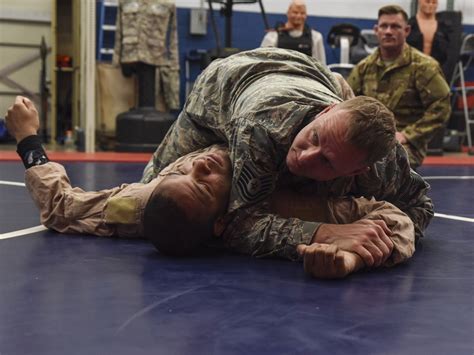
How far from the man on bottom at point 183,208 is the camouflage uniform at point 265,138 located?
54mm

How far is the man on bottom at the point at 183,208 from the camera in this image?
1813 mm

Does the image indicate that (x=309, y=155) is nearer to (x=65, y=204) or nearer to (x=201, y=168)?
(x=201, y=168)

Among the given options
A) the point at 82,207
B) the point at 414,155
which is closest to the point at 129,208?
the point at 82,207

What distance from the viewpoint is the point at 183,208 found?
181 cm

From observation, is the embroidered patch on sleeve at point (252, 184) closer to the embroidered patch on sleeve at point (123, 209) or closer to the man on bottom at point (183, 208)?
the man on bottom at point (183, 208)

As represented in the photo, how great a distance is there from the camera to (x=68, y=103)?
783 centimetres

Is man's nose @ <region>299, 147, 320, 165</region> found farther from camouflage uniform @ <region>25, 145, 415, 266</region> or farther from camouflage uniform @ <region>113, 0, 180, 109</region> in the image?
camouflage uniform @ <region>113, 0, 180, 109</region>

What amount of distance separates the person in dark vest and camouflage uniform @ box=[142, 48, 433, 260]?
3.79 metres

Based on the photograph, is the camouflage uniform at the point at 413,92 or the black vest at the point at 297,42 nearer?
the camouflage uniform at the point at 413,92

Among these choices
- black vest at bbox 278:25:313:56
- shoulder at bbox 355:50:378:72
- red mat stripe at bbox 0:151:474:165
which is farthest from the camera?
black vest at bbox 278:25:313:56

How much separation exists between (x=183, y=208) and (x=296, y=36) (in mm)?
4707

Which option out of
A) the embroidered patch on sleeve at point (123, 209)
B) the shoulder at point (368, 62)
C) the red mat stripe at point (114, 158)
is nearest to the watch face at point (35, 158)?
the embroidered patch on sleeve at point (123, 209)

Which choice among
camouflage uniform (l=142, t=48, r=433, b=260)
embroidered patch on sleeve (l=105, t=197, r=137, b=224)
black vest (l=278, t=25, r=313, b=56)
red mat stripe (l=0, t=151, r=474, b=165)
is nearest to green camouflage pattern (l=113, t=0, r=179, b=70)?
red mat stripe (l=0, t=151, r=474, b=165)

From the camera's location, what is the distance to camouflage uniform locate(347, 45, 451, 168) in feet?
12.6
